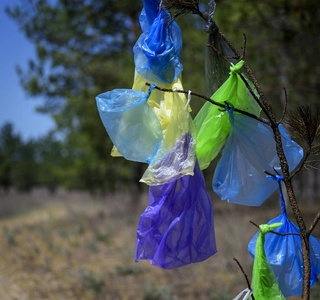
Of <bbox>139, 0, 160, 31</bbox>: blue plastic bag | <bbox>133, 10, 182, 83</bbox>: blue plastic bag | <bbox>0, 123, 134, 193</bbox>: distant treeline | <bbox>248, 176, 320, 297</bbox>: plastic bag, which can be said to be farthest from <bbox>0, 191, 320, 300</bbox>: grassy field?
<bbox>0, 123, 134, 193</bbox>: distant treeline

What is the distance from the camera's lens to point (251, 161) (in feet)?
4.99

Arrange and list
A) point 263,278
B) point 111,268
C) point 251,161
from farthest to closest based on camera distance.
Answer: point 111,268, point 251,161, point 263,278

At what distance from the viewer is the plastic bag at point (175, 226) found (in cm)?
144

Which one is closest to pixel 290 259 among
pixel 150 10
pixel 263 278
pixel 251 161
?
pixel 263 278

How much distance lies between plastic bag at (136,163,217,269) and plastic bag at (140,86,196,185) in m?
0.08

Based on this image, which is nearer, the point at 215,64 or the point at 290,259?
the point at 290,259

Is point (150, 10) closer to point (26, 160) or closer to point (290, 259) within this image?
point (290, 259)

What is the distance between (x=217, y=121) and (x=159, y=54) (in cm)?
33

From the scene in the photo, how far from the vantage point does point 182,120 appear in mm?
1419

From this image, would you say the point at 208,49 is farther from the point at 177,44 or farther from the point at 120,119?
the point at 120,119

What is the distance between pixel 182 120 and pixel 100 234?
7.00 meters

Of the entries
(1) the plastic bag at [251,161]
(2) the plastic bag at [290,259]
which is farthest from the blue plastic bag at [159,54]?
(2) the plastic bag at [290,259]

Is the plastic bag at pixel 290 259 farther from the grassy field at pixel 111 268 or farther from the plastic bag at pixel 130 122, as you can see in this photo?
the grassy field at pixel 111 268

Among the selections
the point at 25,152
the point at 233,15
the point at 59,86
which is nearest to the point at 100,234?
the point at 233,15
